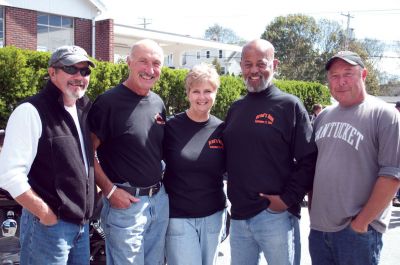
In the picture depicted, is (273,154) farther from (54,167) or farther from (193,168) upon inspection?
(54,167)

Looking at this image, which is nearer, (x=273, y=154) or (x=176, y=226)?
(x=273, y=154)

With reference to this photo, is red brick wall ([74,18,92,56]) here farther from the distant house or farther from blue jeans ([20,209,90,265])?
blue jeans ([20,209,90,265])

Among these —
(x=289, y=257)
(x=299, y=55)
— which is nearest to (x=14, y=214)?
(x=289, y=257)

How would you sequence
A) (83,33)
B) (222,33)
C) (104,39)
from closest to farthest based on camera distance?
(83,33)
(104,39)
(222,33)

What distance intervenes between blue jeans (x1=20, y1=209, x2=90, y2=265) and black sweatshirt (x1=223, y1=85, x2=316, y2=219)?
1233 mm

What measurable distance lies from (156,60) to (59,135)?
106 centimetres

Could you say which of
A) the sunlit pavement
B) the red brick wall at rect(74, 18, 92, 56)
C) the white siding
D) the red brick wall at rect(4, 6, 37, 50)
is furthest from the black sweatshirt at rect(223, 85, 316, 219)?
the red brick wall at rect(74, 18, 92, 56)

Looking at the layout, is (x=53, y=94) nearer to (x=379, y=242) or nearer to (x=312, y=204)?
(x=312, y=204)

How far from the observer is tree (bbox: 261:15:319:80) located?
5406 centimetres

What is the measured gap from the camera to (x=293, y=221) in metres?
3.31

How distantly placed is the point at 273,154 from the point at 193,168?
593 mm

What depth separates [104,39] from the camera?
1856 cm

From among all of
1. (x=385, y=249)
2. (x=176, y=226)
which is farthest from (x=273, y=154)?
(x=385, y=249)

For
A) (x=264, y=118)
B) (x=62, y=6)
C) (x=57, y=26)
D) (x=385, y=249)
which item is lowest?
(x=385, y=249)
